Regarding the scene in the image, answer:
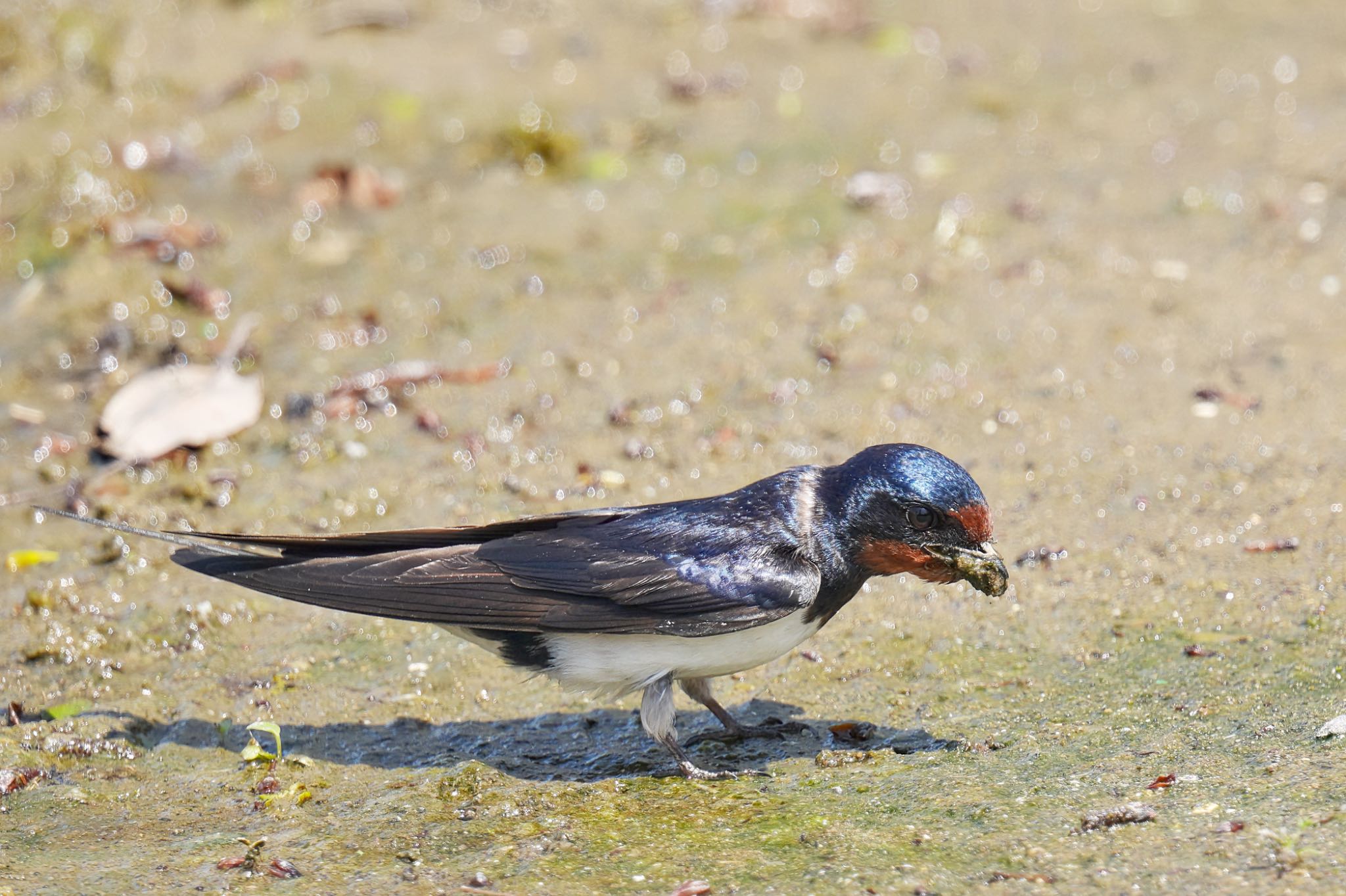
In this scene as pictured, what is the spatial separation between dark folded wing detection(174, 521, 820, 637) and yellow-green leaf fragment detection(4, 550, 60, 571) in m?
1.34

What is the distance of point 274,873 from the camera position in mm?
3281

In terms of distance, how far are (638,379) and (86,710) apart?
262 centimetres

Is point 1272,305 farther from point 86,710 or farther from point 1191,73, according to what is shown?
point 86,710

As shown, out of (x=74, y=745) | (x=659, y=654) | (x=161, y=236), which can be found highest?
(x=161, y=236)

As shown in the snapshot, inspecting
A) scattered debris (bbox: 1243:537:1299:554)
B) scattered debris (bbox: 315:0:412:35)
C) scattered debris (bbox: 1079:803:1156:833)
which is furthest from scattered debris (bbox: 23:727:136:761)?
scattered debris (bbox: 315:0:412:35)

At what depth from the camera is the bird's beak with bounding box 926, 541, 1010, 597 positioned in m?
3.80

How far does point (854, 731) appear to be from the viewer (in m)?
4.02

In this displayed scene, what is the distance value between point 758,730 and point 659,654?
0.47m

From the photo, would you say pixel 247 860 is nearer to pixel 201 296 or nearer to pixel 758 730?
pixel 758 730

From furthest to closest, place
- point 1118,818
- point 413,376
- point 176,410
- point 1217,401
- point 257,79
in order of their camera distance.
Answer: point 257,79 → point 413,376 → point 176,410 → point 1217,401 → point 1118,818

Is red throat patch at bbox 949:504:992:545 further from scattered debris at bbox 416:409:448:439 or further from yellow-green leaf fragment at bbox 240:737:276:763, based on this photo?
scattered debris at bbox 416:409:448:439

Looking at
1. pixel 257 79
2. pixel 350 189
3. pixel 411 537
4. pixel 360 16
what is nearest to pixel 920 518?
pixel 411 537

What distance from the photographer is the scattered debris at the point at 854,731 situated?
3.99 m

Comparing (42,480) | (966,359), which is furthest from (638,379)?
(42,480)
